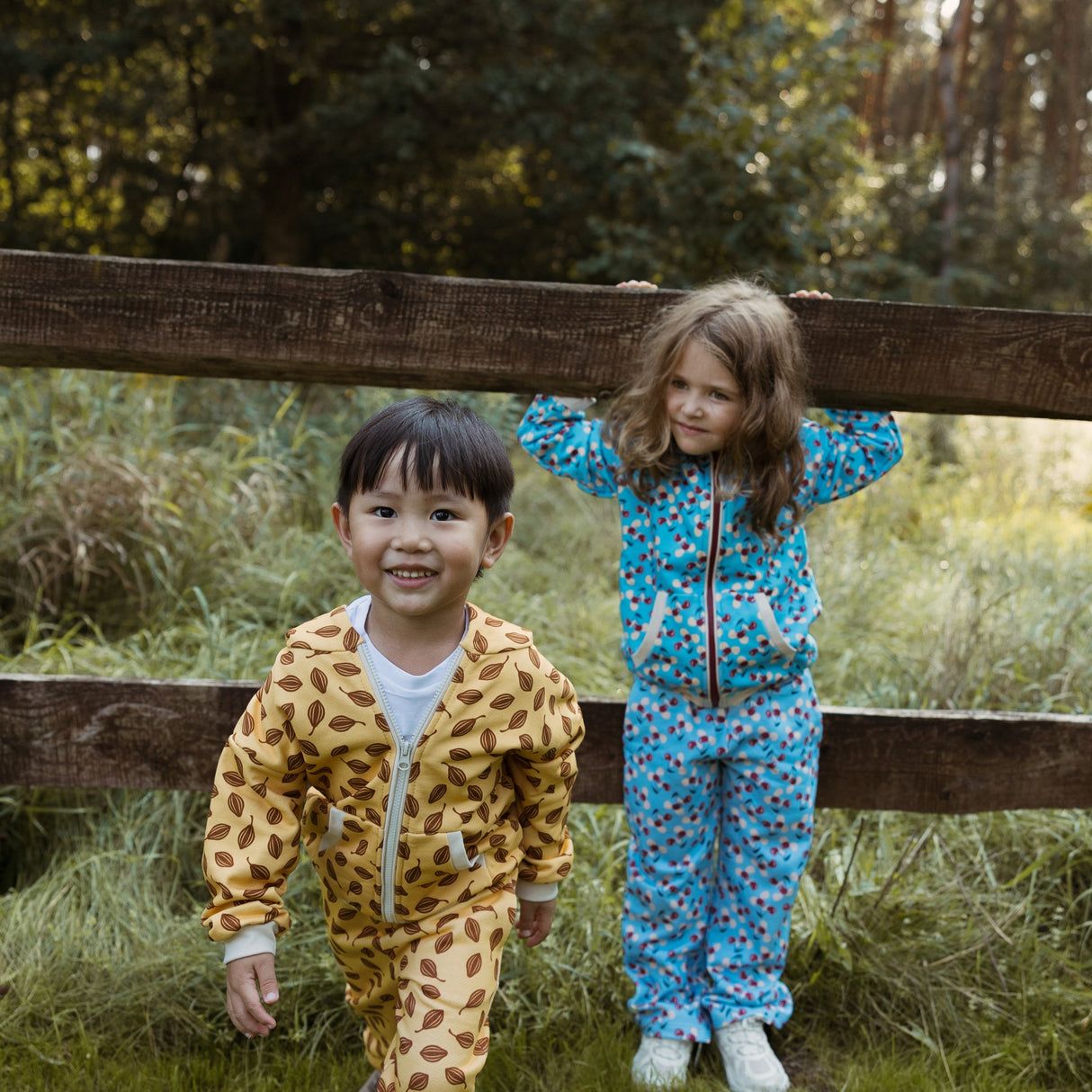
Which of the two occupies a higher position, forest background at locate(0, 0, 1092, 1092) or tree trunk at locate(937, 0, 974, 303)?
tree trunk at locate(937, 0, 974, 303)

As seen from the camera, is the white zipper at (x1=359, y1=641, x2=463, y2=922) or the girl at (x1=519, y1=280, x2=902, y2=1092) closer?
the white zipper at (x1=359, y1=641, x2=463, y2=922)

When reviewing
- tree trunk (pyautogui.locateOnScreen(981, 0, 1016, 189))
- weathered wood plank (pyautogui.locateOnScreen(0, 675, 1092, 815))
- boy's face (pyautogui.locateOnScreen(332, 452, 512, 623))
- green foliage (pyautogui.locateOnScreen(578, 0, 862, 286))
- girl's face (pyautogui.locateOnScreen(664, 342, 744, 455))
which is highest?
tree trunk (pyautogui.locateOnScreen(981, 0, 1016, 189))

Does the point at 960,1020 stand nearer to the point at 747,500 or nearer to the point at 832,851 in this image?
the point at 832,851

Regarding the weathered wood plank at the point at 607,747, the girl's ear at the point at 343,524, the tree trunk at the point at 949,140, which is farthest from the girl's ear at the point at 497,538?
the tree trunk at the point at 949,140

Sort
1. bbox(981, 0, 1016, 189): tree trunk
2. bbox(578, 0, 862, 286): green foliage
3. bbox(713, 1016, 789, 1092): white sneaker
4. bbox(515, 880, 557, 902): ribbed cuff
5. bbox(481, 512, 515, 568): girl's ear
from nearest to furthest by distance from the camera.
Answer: bbox(481, 512, 515, 568): girl's ear < bbox(515, 880, 557, 902): ribbed cuff < bbox(713, 1016, 789, 1092): white sneaker < bbox(578, 0, 862, 286): green foliage < bbox(981, 0, 1016, 189): tree trunk

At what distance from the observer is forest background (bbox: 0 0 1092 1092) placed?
2.35 metres

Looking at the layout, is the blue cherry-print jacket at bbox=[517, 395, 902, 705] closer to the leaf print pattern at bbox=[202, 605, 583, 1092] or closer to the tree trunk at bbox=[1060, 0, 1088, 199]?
the leaf print pattern at bbox=[202, 605, 583, 1092]

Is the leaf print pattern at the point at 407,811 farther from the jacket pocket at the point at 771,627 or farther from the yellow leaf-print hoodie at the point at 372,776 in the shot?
the jacket pocket at the point at 771,627

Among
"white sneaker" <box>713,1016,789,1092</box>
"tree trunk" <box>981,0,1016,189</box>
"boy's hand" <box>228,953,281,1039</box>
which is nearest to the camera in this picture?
"boy's hand" <box>228,953,281,1039</box>

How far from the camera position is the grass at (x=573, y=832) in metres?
2.27

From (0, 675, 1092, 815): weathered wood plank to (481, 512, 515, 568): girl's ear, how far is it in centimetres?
→ 69

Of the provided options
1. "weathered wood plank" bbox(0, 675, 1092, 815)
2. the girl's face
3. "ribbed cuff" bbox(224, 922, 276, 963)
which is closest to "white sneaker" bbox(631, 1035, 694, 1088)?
"weathered wood plank" bbox(0, 675, 1092, 815)

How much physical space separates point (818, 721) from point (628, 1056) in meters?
0.82

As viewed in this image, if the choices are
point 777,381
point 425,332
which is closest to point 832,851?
point 777,381
